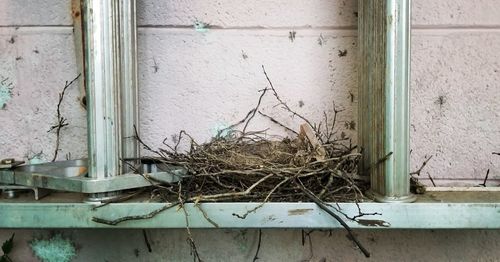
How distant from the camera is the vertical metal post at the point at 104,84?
3.04ft

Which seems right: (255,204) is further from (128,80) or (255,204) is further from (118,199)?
(128,80)

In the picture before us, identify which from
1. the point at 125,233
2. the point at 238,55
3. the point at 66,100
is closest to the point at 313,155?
the point at 238,55

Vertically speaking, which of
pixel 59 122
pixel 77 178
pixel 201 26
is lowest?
pixel 77 178

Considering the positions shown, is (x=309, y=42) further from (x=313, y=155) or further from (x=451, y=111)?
(x=451, y=111)

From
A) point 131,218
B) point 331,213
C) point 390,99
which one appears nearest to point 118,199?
point 131,218

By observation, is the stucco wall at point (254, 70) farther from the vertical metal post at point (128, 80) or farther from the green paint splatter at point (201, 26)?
the vertical metal post at point (128, 80)

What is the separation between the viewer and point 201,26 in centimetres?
117

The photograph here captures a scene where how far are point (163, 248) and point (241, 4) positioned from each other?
2.53 ft

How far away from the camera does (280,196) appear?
37.9 inches

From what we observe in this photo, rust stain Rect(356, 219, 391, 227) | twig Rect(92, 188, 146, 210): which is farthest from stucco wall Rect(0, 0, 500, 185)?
rust stain Rect(356, 219, 391, 227)

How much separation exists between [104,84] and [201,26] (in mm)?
371

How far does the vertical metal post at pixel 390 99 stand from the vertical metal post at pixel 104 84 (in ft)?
2.10

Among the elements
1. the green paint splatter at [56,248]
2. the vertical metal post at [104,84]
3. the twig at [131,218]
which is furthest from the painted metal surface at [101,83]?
the green paint splatter at [56,248]

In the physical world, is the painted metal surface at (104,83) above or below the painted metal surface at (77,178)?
above
